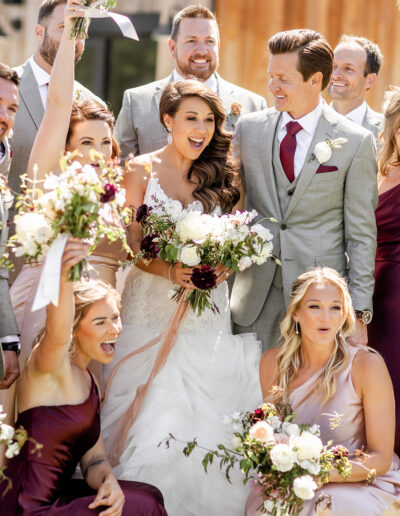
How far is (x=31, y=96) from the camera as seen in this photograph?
5410mm

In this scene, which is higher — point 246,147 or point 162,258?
point 246,147

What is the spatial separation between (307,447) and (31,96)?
2658 millimetres

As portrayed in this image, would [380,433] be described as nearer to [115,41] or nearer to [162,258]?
[162,258]

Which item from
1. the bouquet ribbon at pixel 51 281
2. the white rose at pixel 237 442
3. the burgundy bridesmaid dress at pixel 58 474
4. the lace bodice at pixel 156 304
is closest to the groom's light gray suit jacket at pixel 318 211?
the lace bodice at pixel 156 304

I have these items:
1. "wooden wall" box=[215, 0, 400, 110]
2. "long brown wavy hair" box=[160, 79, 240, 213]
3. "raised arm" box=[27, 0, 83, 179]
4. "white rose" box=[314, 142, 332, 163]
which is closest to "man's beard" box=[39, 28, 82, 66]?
"long brown wavy hair" box=[160, 79, 240, 213]

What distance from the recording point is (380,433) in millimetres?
4422

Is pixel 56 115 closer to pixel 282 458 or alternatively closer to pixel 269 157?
pixel 269 157

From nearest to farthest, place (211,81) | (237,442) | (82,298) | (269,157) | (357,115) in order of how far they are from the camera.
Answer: (237,442), (82,298), (269,157), (211,81), (357,115)

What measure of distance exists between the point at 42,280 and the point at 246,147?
6.15ft

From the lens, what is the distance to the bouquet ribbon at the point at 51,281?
3.64 meters

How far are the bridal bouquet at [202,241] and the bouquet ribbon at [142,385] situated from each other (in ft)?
0.94

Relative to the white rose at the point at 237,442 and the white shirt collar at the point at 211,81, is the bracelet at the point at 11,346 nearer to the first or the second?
the white rose at the point at 237,442

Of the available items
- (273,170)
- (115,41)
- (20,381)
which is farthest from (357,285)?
(115,41)

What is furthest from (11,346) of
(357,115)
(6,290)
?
(357,115)
